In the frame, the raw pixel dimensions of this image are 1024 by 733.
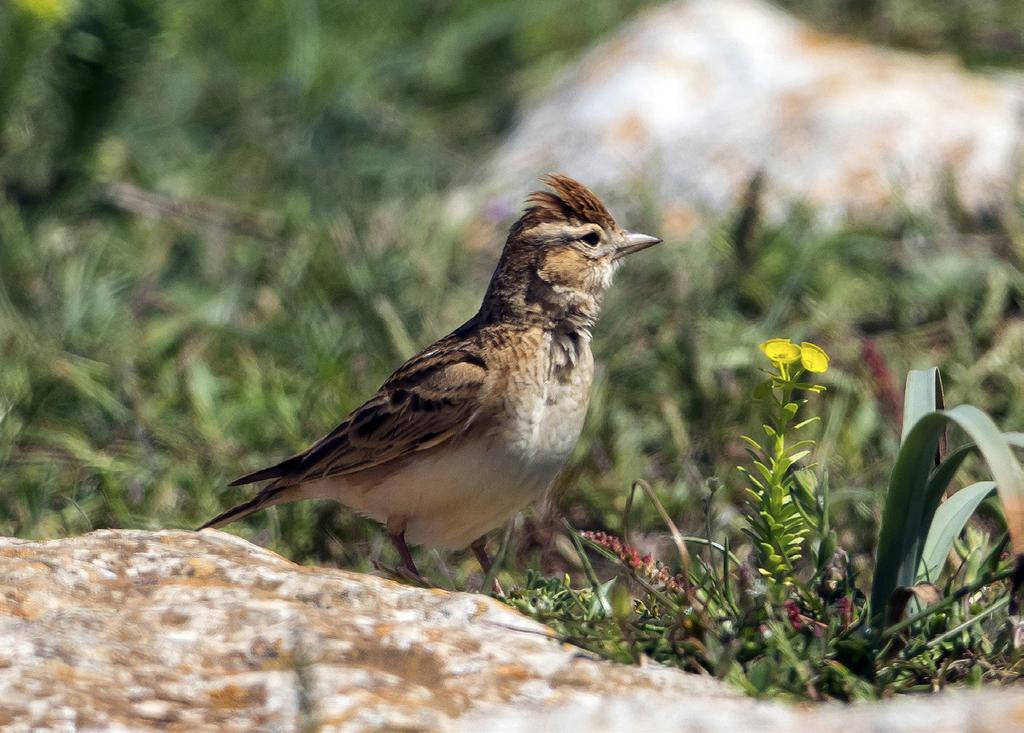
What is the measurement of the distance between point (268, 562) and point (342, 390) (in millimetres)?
2687

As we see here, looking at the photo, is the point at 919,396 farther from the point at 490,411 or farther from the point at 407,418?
the point at 407,418

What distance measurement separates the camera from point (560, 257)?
5.19 meters

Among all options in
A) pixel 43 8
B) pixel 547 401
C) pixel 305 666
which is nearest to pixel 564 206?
pixel 547 401

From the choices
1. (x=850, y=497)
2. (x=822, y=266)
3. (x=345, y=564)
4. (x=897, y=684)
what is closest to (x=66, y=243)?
(x=345, y=564)

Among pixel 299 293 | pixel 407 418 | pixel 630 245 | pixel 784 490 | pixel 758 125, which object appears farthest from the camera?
pixel 758 125

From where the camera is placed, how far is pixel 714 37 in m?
9.27

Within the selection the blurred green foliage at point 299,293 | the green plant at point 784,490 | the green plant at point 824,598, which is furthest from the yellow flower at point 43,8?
the green plant at point 784,490

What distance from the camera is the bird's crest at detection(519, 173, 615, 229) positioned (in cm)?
526

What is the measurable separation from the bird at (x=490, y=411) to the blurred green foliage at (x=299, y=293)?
56cm

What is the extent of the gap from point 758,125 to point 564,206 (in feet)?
11.9

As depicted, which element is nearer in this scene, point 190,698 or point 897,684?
point 190,698

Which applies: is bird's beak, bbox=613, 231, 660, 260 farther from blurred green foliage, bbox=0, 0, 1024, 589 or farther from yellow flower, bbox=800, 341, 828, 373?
yellow flower, bbox=800, 341, 828, 373

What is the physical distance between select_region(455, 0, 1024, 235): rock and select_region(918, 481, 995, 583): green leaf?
4207mm

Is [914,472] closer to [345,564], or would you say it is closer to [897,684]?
[897,684]
